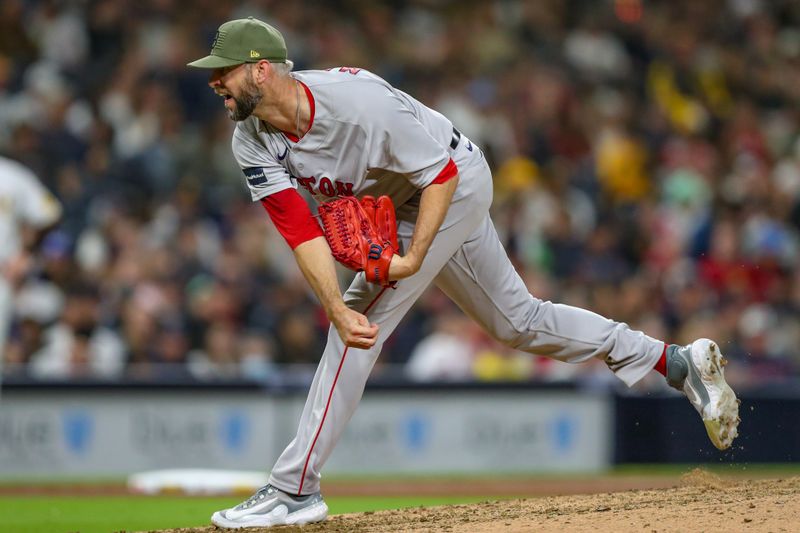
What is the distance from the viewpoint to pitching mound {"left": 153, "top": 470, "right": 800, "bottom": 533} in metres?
5.02

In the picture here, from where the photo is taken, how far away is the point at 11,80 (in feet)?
39.2

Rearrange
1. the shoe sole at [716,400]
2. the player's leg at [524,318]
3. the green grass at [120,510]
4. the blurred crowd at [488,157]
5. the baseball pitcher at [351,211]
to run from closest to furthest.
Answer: the baseball pitcher at [351,211], the player's leg at [524,318], the shoe sole at [716,400], the green grass at [120,510], the blurred crowd at [488,157]

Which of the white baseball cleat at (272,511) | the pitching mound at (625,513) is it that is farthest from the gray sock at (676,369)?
the white baseball cleat at (272,511)

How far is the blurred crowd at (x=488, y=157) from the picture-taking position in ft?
34.9

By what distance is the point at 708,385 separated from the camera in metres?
5.96

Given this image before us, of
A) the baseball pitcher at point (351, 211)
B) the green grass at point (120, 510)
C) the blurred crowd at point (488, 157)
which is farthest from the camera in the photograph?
the blurred crowd at point (488, 157)

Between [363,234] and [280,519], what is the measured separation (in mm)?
1247

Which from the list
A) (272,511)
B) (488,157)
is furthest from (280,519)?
(488,157)

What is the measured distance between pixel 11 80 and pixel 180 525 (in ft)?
21.1

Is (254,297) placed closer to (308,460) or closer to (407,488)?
(407,488)

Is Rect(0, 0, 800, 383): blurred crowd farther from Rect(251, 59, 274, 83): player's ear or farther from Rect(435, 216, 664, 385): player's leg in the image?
Rect(251, 59, 274, 83): player's ear

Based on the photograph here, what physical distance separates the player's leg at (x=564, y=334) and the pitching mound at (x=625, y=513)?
14.9 inches

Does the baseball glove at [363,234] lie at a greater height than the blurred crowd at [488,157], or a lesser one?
lesser

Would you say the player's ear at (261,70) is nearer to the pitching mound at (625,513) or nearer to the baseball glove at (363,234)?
the baseball glove at (363,234)
